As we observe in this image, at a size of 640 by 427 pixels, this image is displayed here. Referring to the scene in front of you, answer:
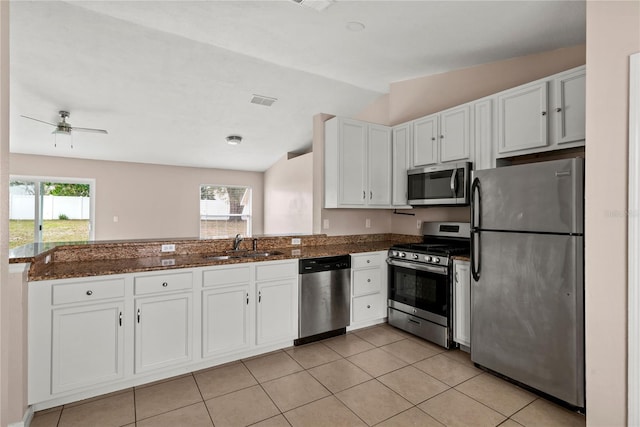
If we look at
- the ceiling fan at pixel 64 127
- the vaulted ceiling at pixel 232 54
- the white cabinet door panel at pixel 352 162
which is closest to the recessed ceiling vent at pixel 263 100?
the vaulted ceiling at pixel 232 54

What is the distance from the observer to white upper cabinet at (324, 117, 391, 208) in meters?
3.81

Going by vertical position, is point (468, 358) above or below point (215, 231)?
below

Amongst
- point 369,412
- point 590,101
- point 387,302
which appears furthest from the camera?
point 387,302

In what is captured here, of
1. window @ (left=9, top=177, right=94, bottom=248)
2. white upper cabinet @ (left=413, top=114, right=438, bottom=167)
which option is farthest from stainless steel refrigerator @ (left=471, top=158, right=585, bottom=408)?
window @ (left=9, top=177, right=94, bottom=248)

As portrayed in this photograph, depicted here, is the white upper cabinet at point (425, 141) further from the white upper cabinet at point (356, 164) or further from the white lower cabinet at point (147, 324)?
the white lower cabinet at point (147, 324)

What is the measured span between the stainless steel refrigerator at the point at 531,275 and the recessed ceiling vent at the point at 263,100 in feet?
10.5

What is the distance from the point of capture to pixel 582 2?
233cm

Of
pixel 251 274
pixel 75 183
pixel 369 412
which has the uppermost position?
pixel 75 183

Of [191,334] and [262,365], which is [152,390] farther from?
[262,365]

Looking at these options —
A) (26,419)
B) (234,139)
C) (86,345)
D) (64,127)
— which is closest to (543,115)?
(86,345)

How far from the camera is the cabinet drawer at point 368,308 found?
11.7 ft

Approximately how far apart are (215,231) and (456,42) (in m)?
6.77

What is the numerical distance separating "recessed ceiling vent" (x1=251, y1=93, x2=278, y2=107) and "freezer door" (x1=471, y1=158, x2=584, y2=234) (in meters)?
A: 3.21

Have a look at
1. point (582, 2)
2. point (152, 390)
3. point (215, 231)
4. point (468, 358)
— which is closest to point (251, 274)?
point (152, 390)
